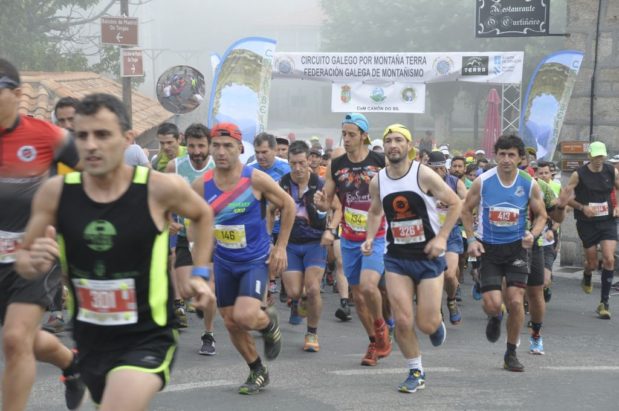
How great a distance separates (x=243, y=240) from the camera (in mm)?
8281

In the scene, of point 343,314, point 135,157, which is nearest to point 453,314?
point 343,314

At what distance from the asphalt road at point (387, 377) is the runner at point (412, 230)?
1.74ft

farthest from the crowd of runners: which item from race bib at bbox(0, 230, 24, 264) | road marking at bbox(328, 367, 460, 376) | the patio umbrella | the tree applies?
the tree

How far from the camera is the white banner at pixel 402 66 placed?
74.4 feet

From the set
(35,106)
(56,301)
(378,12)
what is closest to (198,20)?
(378,12)

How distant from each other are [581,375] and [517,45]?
50855 millimetres

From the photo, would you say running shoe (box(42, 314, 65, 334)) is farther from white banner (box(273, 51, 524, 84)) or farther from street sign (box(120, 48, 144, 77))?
Answer: white banner (box(273, 51, 524, 84))

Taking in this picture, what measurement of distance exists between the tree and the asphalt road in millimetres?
49066

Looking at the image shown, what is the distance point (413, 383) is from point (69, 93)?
52.7 feet

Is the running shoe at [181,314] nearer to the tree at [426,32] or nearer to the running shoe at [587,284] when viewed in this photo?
the running shoe at [587,284]

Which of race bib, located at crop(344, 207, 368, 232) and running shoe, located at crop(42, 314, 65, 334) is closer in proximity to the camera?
race bib, located at crop(344, 207, 368, 232)

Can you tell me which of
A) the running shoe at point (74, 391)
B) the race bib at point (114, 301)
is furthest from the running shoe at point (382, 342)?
the race bib at point (114, 301)

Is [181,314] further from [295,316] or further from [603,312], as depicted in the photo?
[603,312]

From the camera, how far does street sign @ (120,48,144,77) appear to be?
19094 millimetres
